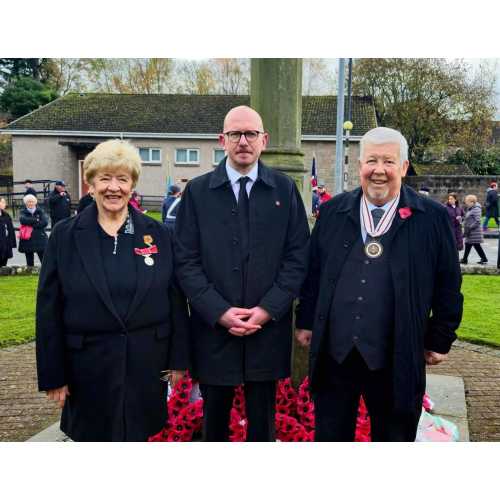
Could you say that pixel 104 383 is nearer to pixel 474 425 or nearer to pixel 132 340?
pixel 132 340

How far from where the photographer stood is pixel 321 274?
2.94m

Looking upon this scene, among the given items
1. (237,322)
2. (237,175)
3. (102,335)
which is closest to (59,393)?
(102,335)

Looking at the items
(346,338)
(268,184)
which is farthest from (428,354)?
(268,184)

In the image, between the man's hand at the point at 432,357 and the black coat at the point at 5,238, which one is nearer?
the man's hand at the point at 432,357

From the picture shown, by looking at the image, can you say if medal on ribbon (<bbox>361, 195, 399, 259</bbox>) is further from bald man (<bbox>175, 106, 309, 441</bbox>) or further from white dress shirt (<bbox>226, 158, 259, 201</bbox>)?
white dress shirt (<bbox>226, 158, 259, 201</bbox>)

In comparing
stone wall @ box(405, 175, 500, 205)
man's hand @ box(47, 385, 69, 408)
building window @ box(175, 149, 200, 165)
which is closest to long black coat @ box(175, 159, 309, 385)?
man's hand @ box(47, 385, 69, 408)

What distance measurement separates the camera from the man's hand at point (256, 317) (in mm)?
2879

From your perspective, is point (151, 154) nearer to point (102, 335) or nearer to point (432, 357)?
point (102, 335)

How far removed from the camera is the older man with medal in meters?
2.72

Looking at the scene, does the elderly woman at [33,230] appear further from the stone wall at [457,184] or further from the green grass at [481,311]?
the stone wall at [457,184]

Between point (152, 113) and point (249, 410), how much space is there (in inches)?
1163

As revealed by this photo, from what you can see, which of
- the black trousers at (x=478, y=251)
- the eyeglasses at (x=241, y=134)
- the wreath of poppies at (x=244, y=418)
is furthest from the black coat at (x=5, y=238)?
the black trousers at (x=478, y=251)

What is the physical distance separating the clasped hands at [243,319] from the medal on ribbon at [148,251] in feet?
1.54

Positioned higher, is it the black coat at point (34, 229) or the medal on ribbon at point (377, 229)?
the medal on ribbon at point (377, 229)
